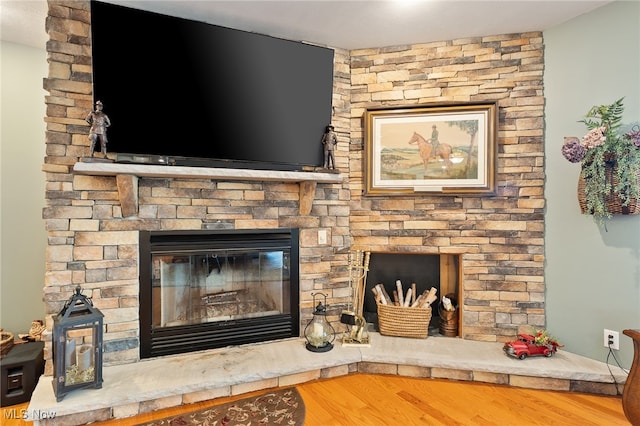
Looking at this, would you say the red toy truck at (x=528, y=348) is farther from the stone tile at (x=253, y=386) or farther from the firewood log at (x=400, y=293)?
the stone tile at (x=253, y=386)

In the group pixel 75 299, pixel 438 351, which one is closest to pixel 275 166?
pixel 75 299

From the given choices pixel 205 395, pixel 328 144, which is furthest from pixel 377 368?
pixel 328 144

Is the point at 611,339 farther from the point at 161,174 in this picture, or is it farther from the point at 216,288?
the point at 161,174

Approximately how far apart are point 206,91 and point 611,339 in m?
3.02

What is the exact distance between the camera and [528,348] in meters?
2.40

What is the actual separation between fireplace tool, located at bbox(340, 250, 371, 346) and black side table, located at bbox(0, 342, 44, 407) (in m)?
1.96

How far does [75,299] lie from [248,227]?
1.11m

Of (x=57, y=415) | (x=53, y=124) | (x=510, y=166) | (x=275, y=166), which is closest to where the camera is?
(x=57, y=415)

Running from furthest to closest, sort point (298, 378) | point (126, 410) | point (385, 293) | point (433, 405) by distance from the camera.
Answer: point (385, 293) < point (298, 378) < point (433, 405) < point (126, 410)

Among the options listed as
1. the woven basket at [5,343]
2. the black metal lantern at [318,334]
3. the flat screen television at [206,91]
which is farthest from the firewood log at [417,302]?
the woven basket at [5,343]

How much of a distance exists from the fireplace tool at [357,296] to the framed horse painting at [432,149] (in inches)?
21.3

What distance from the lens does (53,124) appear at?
2.15 metres

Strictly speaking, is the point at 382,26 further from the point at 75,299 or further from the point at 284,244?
the point at 75,299

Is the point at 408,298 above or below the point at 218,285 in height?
below
